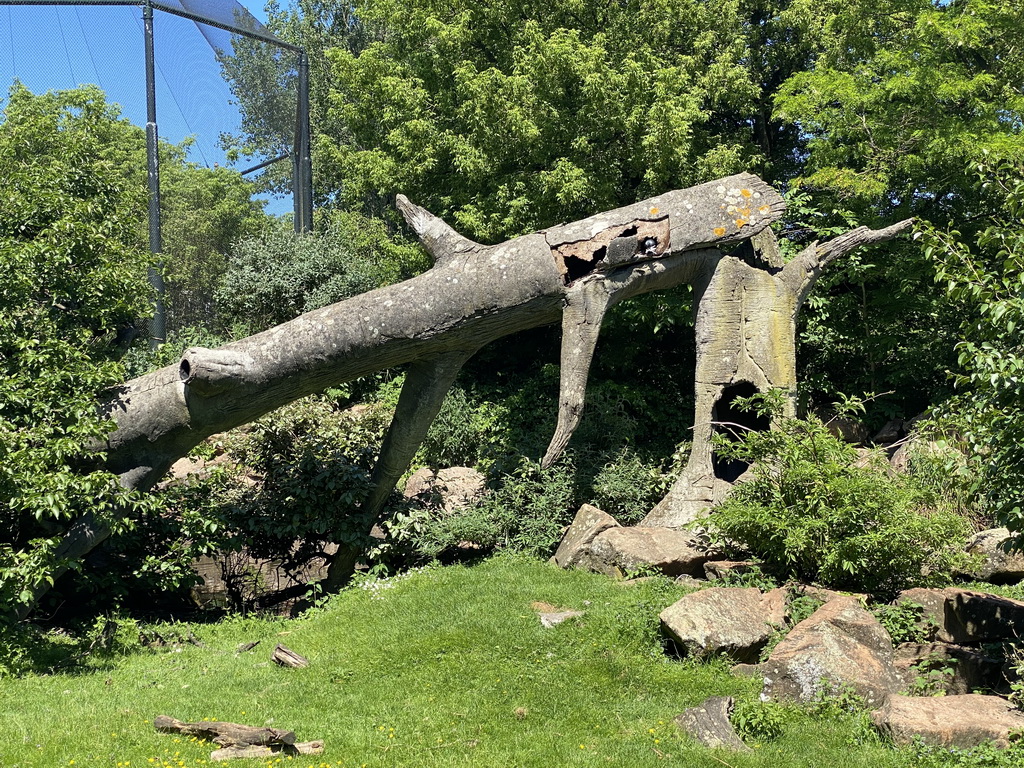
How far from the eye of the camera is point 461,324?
9953 mm

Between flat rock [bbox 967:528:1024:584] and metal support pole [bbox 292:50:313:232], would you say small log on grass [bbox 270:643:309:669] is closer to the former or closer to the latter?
flat rock [bbox 967:528:1024:584]

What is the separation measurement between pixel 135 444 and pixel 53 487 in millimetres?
1807

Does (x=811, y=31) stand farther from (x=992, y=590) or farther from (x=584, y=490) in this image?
(x=992, y=590)

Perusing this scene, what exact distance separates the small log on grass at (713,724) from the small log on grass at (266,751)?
237 centimetres

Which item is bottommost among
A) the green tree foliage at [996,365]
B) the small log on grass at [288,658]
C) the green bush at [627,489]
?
the small log on grass at [288,658]

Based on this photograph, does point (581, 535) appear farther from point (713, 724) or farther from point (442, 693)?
point (713, 724)

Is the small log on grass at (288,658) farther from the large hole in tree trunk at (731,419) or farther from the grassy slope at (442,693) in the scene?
the large hole in tree trunk at (731,419)

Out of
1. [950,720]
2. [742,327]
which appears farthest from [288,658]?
[742,327]

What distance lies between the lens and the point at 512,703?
662cm

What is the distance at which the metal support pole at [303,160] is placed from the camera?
59.6 feet

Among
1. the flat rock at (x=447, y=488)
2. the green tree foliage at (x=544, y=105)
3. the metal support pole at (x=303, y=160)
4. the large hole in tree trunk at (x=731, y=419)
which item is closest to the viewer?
the large hole in tree trunk at (x=731, y=419)

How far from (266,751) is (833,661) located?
12.4 feet

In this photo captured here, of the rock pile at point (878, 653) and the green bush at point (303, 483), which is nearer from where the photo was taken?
the rock pile at point (878, 653)

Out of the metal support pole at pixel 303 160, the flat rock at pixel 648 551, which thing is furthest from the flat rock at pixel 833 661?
the metal support pole at pixel 303 160
